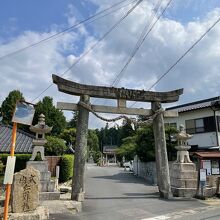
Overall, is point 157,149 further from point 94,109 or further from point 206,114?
point 206,114

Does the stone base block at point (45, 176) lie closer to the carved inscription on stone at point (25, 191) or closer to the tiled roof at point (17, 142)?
the carved inscription on stone at point (25, 191)

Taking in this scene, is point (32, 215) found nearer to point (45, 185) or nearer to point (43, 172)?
point (45, 185)

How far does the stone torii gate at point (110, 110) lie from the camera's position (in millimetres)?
13403

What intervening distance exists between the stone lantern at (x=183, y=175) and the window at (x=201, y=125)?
1259 cm

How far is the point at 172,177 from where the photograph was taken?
1658cm

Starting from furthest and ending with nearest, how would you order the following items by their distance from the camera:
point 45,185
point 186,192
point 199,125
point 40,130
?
1. point 199,125
2. point 186,192
3. point 40,130
4. point 45,185

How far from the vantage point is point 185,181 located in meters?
15.2

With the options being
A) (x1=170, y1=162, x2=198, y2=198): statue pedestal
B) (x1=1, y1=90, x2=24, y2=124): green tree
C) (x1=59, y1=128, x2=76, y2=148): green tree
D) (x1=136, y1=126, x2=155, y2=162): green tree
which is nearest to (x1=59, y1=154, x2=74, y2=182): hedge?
(x1=136, y1=126, x2=155, y2=162): green tree

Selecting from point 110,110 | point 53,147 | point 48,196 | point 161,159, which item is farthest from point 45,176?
point 53,147

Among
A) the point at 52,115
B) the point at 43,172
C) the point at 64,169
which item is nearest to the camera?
the point at 43,172

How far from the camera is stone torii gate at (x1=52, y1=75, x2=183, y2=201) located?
1340 cm

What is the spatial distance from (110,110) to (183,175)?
5.58 m

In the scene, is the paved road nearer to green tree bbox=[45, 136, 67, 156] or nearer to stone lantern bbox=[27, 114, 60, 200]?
stone lantern bbox=[27, 114, 60, 200]

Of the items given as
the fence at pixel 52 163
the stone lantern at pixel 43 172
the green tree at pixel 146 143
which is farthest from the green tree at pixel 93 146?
the stone lantern at pixel 43 172
